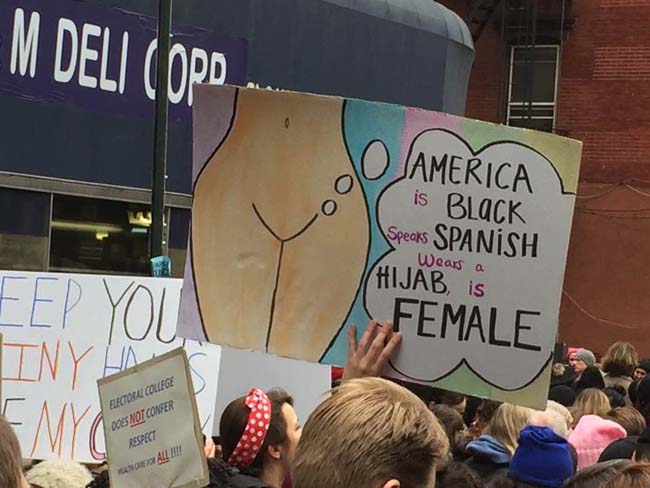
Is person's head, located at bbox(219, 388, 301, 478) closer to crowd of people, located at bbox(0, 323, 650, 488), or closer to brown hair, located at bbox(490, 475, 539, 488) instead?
crowd of people, located at bbox(0, 323, 650, 488)

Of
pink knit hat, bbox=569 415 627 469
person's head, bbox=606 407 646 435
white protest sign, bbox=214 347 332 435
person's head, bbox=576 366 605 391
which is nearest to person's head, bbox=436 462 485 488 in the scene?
white protest sign, bbox=214 347 332 435

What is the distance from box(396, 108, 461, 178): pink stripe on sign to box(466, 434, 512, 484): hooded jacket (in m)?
1.90

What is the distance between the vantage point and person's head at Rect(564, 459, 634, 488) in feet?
9.62

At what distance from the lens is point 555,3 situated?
2041cm

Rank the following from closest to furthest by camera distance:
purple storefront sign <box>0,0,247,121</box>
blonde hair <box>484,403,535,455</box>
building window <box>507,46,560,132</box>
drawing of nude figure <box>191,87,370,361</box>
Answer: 1. drawing of nude figure <box>191,87,370,361</box>
2. blonde hair <box>484,403,535,455</box>
3. purple storefront sign <box>0,0,247,121</box>
4. building window <box>507,46,560,132</box>

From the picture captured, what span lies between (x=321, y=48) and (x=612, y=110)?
29.7 ft

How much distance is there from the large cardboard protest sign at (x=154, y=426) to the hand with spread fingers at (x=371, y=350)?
0.46 m

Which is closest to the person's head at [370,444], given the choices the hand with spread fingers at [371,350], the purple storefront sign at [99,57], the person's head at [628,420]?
the hand with spread fingers at [371,350]

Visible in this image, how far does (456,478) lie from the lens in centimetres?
427

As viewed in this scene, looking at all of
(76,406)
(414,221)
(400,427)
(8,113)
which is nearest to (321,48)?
(8,113)

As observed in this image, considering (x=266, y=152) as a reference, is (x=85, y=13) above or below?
above

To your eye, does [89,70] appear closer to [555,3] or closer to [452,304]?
[452,304]

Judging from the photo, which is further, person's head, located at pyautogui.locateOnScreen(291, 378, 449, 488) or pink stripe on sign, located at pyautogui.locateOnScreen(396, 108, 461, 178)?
pink stripe on sign, located at pyautogui.locateOnScreen(396, 108, 461, 178)

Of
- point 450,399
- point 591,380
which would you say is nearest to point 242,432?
point 450,399
